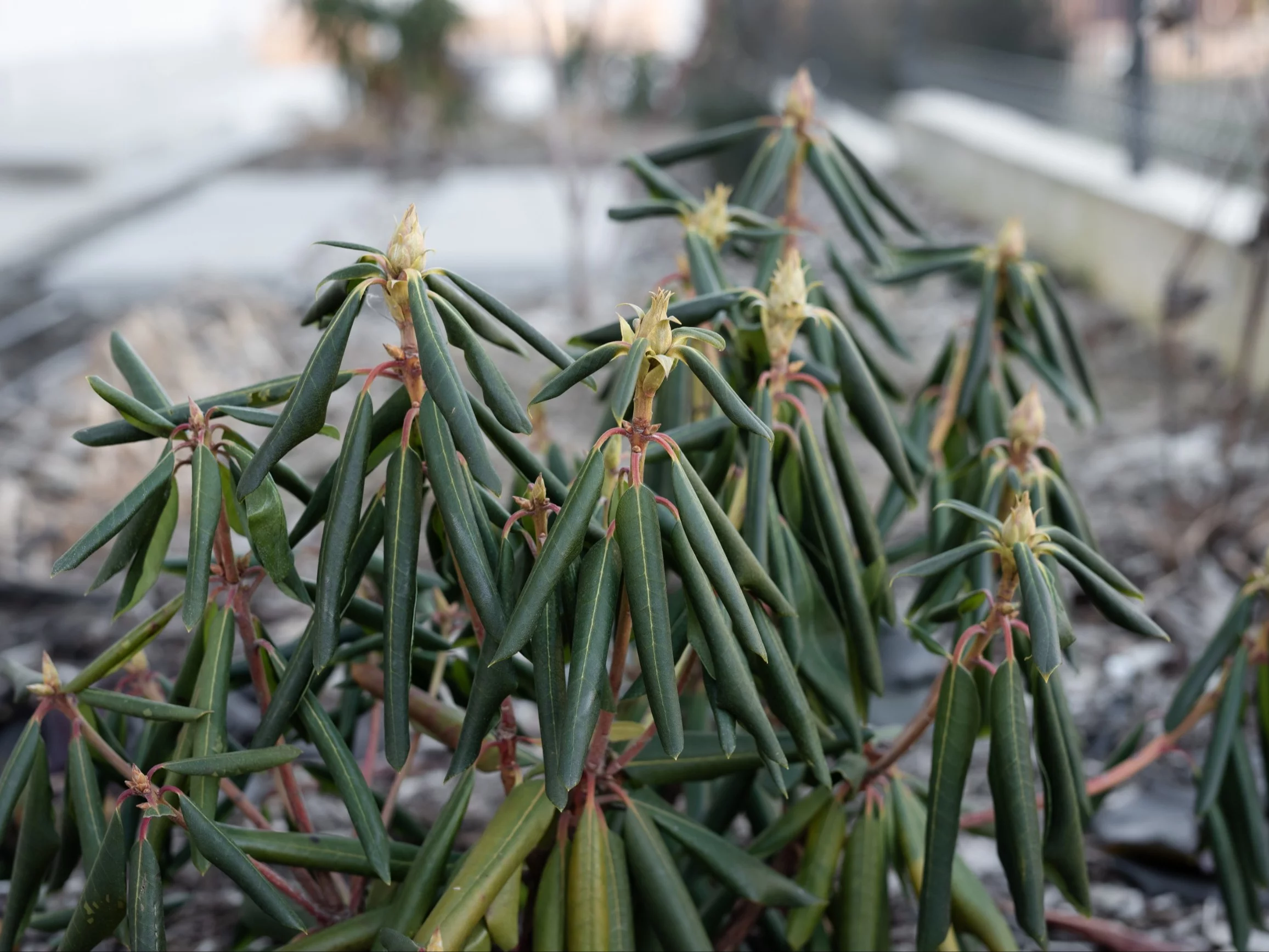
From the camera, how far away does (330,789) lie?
1.37 metres

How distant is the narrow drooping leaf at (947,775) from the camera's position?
933 mm

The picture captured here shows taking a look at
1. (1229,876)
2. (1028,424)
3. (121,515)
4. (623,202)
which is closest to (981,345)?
(1028,424)

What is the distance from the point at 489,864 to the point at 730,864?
0.21 meters

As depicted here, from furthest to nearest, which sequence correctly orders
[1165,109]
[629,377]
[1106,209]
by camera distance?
[1165,109], [1106,209], [629,377]

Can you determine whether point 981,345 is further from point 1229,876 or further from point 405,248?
point 405,248

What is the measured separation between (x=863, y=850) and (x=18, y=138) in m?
9.87

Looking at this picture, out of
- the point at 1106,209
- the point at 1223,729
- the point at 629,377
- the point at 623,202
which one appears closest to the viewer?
the point at 629,377

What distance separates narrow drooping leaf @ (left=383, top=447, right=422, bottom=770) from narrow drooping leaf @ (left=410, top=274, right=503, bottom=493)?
0.23ft

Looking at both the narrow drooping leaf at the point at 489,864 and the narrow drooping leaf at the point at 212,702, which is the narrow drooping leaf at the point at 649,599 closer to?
the narrow drooping leaf at the point at 489,864

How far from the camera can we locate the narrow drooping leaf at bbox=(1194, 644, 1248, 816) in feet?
3.76

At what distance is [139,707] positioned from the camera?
0.90m

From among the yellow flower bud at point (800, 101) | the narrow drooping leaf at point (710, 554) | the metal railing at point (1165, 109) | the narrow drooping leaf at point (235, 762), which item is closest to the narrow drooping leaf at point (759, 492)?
the narrow drooping leaf at point (710, 554)

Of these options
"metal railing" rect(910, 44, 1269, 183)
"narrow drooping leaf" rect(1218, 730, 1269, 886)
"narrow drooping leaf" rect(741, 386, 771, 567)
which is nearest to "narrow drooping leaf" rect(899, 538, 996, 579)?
"narrow drooping leaf" rect(741, 386, 771, 567)

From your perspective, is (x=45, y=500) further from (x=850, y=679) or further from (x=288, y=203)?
(x=288, y=203)
